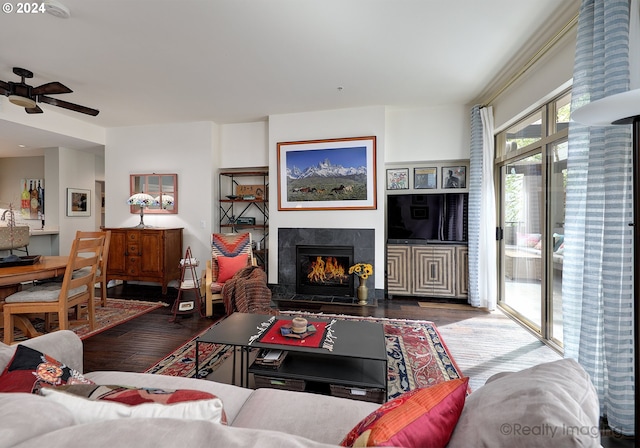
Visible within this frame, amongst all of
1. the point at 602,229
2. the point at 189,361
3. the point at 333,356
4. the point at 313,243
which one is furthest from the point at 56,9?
the point at 602,229

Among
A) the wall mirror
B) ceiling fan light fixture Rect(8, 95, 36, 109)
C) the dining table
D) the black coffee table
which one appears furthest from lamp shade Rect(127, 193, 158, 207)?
the black coffee table

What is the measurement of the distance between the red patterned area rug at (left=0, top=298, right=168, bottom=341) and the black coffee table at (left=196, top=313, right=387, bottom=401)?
6.27ft

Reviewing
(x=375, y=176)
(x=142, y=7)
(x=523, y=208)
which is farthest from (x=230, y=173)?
(x=523, y=208)

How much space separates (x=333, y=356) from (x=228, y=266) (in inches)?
93.3

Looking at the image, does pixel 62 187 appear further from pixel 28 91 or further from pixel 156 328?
pixel 156 328

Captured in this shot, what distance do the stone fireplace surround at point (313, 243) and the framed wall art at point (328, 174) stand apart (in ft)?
1.21

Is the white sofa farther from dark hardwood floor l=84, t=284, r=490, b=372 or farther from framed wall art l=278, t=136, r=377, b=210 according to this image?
framed wall art l=278, t=136, r=377, b=210

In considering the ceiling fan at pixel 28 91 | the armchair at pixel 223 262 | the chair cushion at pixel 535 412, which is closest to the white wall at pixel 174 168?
the armchair at pixel 223 262

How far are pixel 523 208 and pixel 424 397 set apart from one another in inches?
127

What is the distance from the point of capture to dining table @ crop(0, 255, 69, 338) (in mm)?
2328

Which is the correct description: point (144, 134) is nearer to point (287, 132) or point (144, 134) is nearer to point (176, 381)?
point (287, 132)

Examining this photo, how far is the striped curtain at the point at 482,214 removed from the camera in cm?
360

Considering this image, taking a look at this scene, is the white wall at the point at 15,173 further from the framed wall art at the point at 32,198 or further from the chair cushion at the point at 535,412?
the chair cushion at the point at 535,412

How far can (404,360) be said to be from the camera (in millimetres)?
2363
